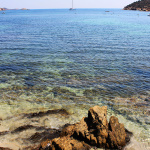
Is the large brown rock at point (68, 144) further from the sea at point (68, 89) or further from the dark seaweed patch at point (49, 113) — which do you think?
the dark seaweed patch at point (49, 113)

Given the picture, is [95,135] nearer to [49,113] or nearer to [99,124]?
[99,124]

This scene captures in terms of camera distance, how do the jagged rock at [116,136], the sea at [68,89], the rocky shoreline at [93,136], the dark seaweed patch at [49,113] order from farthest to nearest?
the dark seaweed patch at [49,113], the sea at [68,89], the jagged rock at [116,136], the rocky shoreline at [93,136]

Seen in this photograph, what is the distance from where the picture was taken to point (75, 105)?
16.0 metres

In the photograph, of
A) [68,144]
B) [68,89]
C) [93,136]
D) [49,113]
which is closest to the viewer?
[68,144]

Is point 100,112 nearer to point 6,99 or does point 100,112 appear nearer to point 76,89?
point 76,89

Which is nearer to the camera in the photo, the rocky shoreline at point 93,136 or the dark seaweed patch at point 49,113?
the rocky shoreline at point 93,136

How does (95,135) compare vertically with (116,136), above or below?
above

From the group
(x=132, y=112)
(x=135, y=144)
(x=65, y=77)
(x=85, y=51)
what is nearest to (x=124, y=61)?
(x=85, y=51)

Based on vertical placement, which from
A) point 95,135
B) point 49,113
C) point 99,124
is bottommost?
point 49,113

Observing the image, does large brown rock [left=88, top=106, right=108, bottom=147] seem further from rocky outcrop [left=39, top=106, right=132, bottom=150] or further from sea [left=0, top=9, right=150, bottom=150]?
sea [left=0, top=9, right=150, bottom=150]

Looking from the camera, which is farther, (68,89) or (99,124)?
(68,89)

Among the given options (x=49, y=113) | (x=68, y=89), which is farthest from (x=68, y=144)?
(x=68, y=89)

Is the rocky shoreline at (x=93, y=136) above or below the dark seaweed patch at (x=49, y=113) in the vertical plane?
above

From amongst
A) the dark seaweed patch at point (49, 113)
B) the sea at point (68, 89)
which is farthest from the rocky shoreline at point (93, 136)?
the dark seaweed patch at point (49, 113)
